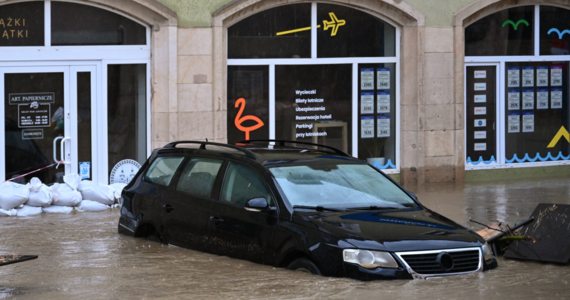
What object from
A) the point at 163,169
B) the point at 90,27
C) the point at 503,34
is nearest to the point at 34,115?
the point at 90,27

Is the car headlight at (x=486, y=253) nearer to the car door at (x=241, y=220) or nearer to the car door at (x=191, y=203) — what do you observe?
the car door at (x=241, y=220)

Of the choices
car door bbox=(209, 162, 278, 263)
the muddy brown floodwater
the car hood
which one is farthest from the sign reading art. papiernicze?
the car hood

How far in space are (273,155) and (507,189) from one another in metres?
7.57

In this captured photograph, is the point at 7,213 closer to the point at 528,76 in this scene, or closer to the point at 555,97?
the point at 528,76

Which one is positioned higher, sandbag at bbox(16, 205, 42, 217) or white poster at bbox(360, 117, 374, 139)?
white poster at bbox(360, 117, 374, 139)

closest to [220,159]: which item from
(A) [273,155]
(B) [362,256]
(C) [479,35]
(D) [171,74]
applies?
(A) [273,155]

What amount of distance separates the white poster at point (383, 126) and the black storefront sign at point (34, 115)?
5.99 m

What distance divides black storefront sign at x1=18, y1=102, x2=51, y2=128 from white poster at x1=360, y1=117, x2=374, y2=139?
5.63 meters

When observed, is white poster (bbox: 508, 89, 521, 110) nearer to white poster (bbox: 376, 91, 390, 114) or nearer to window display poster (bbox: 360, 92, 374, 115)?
white poster (bbox: 376, 91, 390, 114)

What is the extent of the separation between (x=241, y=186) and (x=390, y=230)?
162 cm

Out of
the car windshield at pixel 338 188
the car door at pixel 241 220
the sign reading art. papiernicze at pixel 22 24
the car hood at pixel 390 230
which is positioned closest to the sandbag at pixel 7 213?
the sign reading art. papiernicze at pixel 22 24

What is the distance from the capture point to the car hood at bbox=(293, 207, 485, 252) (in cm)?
657

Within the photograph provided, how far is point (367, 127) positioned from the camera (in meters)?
15.1

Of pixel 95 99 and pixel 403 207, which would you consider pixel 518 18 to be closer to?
pixel 95 99
